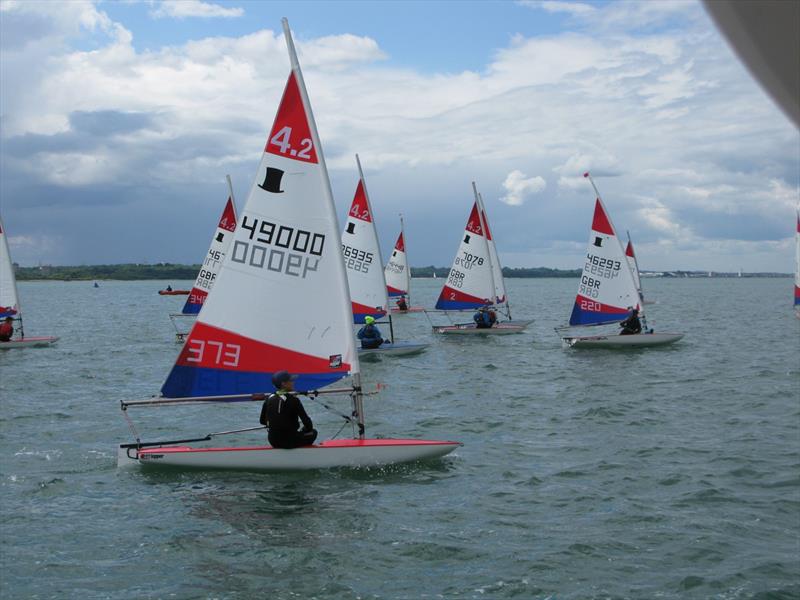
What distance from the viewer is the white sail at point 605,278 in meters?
29.4

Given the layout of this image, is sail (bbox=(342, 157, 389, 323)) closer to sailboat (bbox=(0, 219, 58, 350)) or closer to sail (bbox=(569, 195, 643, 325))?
sail (bbox=(569, 195, 643, 325))

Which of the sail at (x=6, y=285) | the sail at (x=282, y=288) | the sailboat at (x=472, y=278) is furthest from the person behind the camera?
the sailboat at (x=472, y=278)

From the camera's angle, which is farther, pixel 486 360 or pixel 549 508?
pixel 486 360

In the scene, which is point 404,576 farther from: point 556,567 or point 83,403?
point 83,403

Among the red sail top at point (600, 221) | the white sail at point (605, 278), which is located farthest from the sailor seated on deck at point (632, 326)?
the red sail top at point (600, 221)

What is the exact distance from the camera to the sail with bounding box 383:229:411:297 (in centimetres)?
5238

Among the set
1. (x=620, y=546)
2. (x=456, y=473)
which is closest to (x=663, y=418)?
(x=456, y=473)

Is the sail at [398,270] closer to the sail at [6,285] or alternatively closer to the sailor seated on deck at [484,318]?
the sailor seated on deck at [484,318]

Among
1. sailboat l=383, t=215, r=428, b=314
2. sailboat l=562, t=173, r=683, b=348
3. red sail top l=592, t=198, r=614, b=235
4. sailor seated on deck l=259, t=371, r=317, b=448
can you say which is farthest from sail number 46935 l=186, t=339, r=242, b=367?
sailboat l=383, t=215, r=428, b=314

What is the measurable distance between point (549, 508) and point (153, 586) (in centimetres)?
537

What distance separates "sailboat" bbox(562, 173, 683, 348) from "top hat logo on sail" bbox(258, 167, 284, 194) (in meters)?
19.4

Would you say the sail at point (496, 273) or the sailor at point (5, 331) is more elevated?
the sail at point (496, 273)

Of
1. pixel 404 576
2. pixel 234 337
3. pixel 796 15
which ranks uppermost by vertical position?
pixel 796 15

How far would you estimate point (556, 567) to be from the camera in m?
8.81
